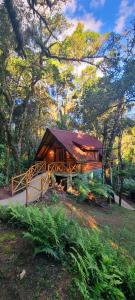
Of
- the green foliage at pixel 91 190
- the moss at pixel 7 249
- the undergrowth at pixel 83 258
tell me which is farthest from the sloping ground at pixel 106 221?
the moss at pixel 7 249

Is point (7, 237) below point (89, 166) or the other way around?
below

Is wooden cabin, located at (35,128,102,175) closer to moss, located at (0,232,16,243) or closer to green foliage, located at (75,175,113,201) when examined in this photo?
green foliage, located at (75,175,113,201)

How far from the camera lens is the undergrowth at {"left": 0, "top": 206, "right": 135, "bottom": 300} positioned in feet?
11.5

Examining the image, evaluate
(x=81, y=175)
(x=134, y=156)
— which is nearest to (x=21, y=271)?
(x=81, y=175)

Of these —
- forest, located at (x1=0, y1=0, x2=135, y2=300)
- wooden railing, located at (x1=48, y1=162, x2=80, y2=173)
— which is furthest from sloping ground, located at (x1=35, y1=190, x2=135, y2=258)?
wooden railing, located at (x1=48, y1=162, x2=80, y2=173)

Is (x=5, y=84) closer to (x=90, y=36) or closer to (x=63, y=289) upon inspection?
(x=90, y=36)

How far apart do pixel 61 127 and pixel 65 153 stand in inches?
381

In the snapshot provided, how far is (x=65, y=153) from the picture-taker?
1781 centimetres

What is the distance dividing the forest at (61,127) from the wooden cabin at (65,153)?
1.30 meters

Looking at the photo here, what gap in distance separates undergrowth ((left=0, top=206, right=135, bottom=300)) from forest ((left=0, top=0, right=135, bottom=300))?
0.06 ft

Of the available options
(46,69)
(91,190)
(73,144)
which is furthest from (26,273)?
(73,144)

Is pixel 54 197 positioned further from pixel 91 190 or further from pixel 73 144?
pixel 73 144

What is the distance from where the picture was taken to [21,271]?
370 centimetres

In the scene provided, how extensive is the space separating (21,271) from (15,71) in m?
14.8
